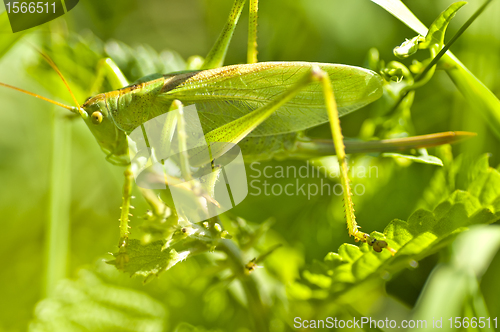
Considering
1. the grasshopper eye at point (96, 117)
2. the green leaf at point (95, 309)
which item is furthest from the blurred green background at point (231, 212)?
the grasshopper eye at point (96, 117)

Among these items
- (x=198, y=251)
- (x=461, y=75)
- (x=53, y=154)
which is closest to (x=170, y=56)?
(x=53, y=154)

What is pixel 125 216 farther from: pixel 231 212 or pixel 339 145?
pixel 339 145

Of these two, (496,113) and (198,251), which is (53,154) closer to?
(198,251)

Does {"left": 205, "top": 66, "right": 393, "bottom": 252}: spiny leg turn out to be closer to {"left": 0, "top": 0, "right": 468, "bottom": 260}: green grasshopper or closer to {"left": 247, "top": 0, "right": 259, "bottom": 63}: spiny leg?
{"left": 0, "top": 0, "right": 468, "bottom": 260}: green grasshopper

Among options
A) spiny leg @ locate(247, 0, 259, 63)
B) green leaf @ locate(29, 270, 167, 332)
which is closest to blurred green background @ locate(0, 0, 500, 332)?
green leaf @ locate(29, 270, 167, 332)

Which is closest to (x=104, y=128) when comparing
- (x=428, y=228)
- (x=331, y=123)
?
(x=331, y=123)

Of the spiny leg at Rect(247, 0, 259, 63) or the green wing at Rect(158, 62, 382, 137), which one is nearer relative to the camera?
Result: the green wing at Rect(158, 62, 382, 137)
